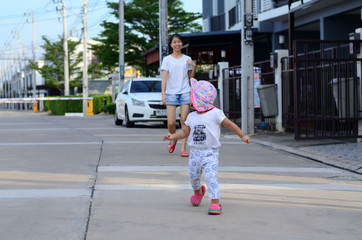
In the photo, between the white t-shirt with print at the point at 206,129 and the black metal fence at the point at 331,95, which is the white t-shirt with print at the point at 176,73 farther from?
the white t-shirt with print at the point at 206,129

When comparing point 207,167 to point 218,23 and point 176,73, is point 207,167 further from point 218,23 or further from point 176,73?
point 218,23

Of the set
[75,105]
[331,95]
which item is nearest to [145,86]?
[331,95]

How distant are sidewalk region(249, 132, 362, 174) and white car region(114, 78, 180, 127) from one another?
14.2 feet

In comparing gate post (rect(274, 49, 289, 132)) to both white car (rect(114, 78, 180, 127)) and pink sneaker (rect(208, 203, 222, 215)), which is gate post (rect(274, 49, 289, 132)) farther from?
pink sneaker (rect(208, 203, 222, 215))

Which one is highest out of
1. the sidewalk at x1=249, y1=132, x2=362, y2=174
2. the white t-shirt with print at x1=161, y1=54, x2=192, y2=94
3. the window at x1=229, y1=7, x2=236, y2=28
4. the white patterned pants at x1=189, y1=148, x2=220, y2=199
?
the window at x1=229, y1=7, x2=236, y2=28

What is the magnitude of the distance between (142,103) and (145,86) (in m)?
1.09

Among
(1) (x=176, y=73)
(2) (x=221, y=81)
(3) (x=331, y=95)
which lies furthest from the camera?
(2) (x=221, y=81)

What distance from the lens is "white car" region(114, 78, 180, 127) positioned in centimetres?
1767

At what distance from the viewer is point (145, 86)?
739 inches

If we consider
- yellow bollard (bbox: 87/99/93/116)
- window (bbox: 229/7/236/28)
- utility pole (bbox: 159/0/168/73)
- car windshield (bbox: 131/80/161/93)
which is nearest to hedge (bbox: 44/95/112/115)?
yellow bollard (bbox: 87/99/93/116)

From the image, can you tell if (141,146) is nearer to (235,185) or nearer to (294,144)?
(294,144)

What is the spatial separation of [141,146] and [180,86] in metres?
2.16

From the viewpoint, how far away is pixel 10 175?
761 cm

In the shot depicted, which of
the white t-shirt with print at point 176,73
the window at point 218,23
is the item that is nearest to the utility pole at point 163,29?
the window at point 218,23
